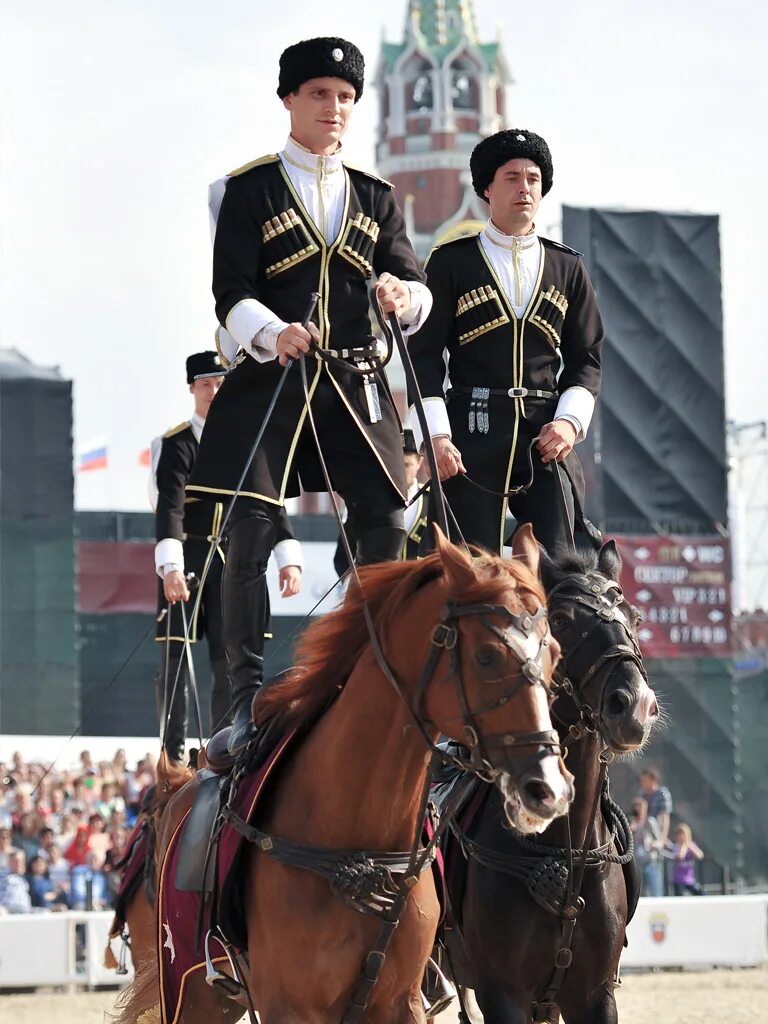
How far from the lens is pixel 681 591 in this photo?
29.1m

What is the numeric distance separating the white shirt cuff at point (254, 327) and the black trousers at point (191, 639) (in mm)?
2706

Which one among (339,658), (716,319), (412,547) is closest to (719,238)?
(716,319)

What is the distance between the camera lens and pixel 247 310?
5590mm

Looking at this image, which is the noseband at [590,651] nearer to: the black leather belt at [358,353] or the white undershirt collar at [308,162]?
the black leather belt at [358,353]

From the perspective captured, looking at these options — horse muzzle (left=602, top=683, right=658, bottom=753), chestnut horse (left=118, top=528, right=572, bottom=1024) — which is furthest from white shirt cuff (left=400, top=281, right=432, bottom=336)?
horse muzzle (left=602, top=683, right=658, bottom=753)

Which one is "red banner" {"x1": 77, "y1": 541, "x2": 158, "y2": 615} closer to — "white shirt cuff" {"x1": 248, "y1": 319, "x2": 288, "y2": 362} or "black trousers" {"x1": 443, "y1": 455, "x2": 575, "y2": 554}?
"black trousers" {"x1": 443, "y1": 455, "x2": 575, "y2": 554}

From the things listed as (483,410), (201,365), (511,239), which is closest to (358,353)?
(483,410)

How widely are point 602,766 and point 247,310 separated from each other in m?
1.90

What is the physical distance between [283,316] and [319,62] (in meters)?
0.80

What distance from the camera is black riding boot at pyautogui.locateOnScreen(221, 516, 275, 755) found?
18.4 ft

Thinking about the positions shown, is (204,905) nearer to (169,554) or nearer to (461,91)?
(169,554)

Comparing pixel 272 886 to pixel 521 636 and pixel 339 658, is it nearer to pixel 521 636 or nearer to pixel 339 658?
pixel 339 658

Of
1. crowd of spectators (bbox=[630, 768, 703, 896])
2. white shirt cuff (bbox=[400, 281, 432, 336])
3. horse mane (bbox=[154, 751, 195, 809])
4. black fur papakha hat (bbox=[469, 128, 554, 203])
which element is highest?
black fur papakha hat (bbox=[469, 128, 554, 203])

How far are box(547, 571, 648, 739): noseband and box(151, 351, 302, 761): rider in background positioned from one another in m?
1.90
